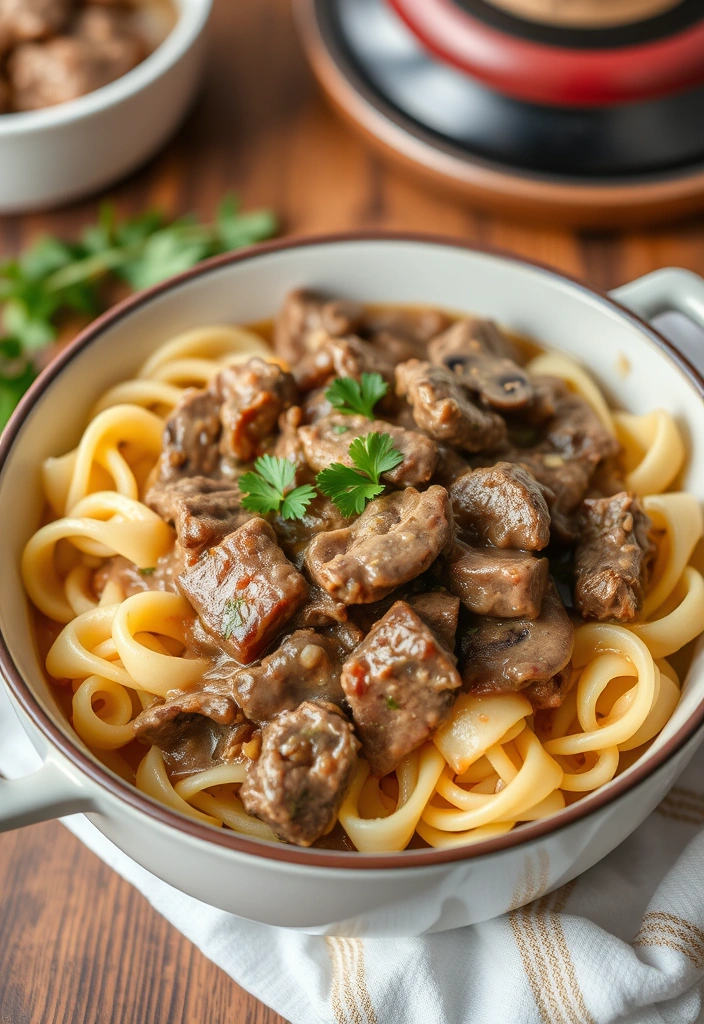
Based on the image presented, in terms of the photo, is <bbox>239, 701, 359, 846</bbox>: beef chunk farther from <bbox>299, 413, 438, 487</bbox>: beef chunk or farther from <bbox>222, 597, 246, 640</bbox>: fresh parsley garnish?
<bbox>299, 413, 438, 487</bbox>: beef chunk

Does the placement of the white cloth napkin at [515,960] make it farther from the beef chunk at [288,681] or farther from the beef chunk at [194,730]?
the beef chunk at [288,681]

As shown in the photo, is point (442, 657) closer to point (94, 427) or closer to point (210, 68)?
point (94, 427)

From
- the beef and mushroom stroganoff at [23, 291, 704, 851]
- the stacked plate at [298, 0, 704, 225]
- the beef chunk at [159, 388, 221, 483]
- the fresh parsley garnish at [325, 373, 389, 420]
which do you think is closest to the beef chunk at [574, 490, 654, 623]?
the beef and mushroom stroganoff at [23, 291, 704, 851]

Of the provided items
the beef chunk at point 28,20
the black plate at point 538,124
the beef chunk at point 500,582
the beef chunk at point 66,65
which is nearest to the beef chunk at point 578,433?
the beef chunk at point 500,582

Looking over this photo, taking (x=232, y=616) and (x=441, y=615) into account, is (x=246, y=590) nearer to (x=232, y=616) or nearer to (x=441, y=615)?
(x=232, y=616)

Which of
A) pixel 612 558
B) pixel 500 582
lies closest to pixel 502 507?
pixel 500 582
